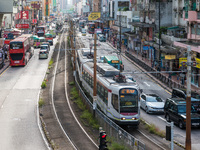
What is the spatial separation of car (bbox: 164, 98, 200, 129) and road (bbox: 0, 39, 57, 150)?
1095 cm

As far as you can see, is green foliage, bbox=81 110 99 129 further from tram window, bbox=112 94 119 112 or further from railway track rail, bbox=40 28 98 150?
tram window, bbox=112 94 119 112

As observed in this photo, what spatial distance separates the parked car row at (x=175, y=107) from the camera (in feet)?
108

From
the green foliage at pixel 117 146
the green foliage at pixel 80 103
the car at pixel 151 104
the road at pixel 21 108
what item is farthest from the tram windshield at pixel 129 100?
the green foliage at pixel 80 103

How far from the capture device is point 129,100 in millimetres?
31281

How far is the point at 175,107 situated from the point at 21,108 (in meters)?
16.2

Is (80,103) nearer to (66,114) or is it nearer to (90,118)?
(66,114)

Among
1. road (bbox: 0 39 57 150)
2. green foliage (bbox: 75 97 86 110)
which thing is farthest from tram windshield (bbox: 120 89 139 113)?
green foliage (bbox: 75 97 86 110)

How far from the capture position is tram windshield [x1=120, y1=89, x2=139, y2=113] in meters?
31.1

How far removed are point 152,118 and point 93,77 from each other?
22.4 ft

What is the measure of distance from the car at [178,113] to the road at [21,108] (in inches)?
431

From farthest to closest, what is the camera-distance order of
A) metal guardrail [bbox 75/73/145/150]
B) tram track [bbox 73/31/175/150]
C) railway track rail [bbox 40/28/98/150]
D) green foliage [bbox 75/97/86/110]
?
green foliage [bbox 75/97/86/110] < railway track rail [bbox 40/28/98/150] < tram track [bbox 73/31/175/150] < metal guardrail [bbox 75/73/145/150]

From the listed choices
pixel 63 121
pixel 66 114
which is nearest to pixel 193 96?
pixel 66 114

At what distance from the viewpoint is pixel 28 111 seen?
4041 centimetres

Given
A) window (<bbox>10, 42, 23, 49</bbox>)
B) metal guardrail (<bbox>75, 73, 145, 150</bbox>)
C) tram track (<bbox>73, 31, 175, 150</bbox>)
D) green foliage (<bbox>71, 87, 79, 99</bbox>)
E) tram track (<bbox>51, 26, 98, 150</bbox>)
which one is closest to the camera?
metal guardrail (<bbox>75, 73, 145, 150</bbox>)
